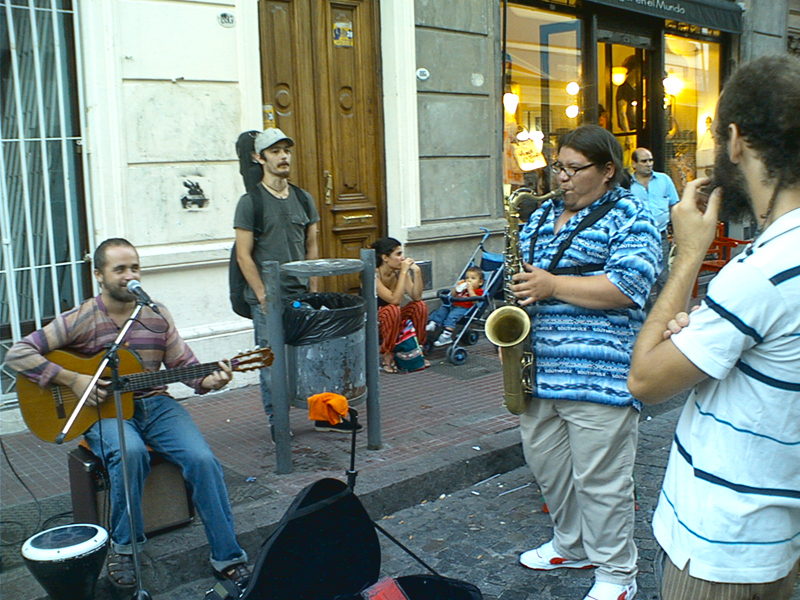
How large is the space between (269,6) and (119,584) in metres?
5.43

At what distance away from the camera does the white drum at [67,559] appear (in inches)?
124

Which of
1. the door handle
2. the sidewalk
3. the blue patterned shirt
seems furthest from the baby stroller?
the blue patterned shirt

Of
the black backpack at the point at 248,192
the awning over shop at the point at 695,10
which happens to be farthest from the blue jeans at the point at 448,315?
the awning over shop at the point at 695,10

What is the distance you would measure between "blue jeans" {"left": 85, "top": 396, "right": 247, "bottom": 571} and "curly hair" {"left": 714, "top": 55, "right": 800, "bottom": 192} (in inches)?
111

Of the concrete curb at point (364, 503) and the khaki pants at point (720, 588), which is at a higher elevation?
the khaki pants at point (720, 588)

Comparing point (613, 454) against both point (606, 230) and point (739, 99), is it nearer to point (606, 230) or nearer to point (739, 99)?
point (606, 230)

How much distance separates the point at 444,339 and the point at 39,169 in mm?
3880

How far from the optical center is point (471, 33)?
905cm

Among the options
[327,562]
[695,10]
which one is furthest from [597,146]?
[695,10]

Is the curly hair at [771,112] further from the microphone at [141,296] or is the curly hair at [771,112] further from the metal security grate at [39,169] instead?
the metal security grate at [39,169]

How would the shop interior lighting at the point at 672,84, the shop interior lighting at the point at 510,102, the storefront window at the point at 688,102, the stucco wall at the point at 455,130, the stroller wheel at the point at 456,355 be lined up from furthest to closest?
1. the storefront window at the point at 688,102
2. the shop interior lighting at the point at 672,84
3. the shop interior lighting at the point at 510,102
4. the stucco wall at the point at 455,130
5. the stroller wheel at the point at 456,355

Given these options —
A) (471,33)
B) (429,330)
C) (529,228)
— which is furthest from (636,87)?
(529,228)

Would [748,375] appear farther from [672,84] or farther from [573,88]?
[672,84]

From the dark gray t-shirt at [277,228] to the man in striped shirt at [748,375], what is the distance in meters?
3.79
